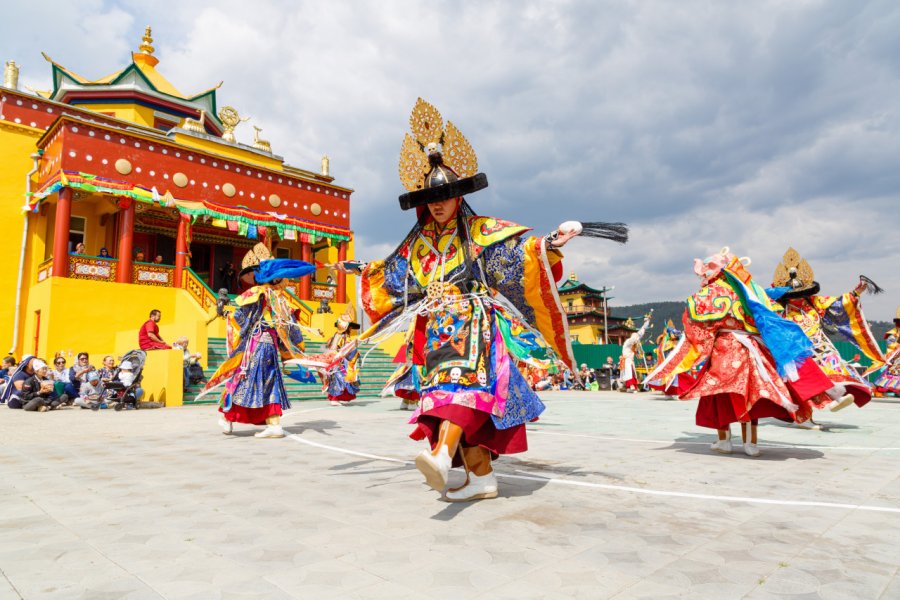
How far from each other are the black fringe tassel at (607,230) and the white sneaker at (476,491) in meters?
1.71

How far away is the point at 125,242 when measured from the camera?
17250 mm

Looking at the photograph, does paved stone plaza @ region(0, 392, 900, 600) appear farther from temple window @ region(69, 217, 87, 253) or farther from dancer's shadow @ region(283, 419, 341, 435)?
temple window @ region(69, 217, 87, 253)

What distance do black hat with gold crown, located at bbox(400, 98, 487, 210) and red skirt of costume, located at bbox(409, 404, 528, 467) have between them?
1581mm

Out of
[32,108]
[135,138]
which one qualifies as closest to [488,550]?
[135,138]

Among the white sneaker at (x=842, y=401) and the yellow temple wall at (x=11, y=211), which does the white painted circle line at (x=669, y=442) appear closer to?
the white sneaker at (x=842, y=401)

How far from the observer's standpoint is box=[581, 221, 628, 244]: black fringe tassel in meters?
3.66

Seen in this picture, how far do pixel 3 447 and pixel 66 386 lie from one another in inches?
275

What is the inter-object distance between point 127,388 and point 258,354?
18.7 ft

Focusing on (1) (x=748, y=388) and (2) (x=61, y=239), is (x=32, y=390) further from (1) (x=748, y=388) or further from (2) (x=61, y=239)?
(1) (x=748, y=388)

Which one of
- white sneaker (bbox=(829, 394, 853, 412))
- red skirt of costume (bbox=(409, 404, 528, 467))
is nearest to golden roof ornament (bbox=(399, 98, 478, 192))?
red skirt of costume (bbox=(409, 404, 528, 467))

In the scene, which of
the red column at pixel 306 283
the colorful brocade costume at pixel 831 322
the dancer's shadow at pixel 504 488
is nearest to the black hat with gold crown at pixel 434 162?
the dancer's shadow at pixel 504 488

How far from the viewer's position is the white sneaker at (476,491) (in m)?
3.46

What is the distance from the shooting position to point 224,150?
23.3m

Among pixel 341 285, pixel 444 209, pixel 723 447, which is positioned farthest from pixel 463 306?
pixel 341 285
